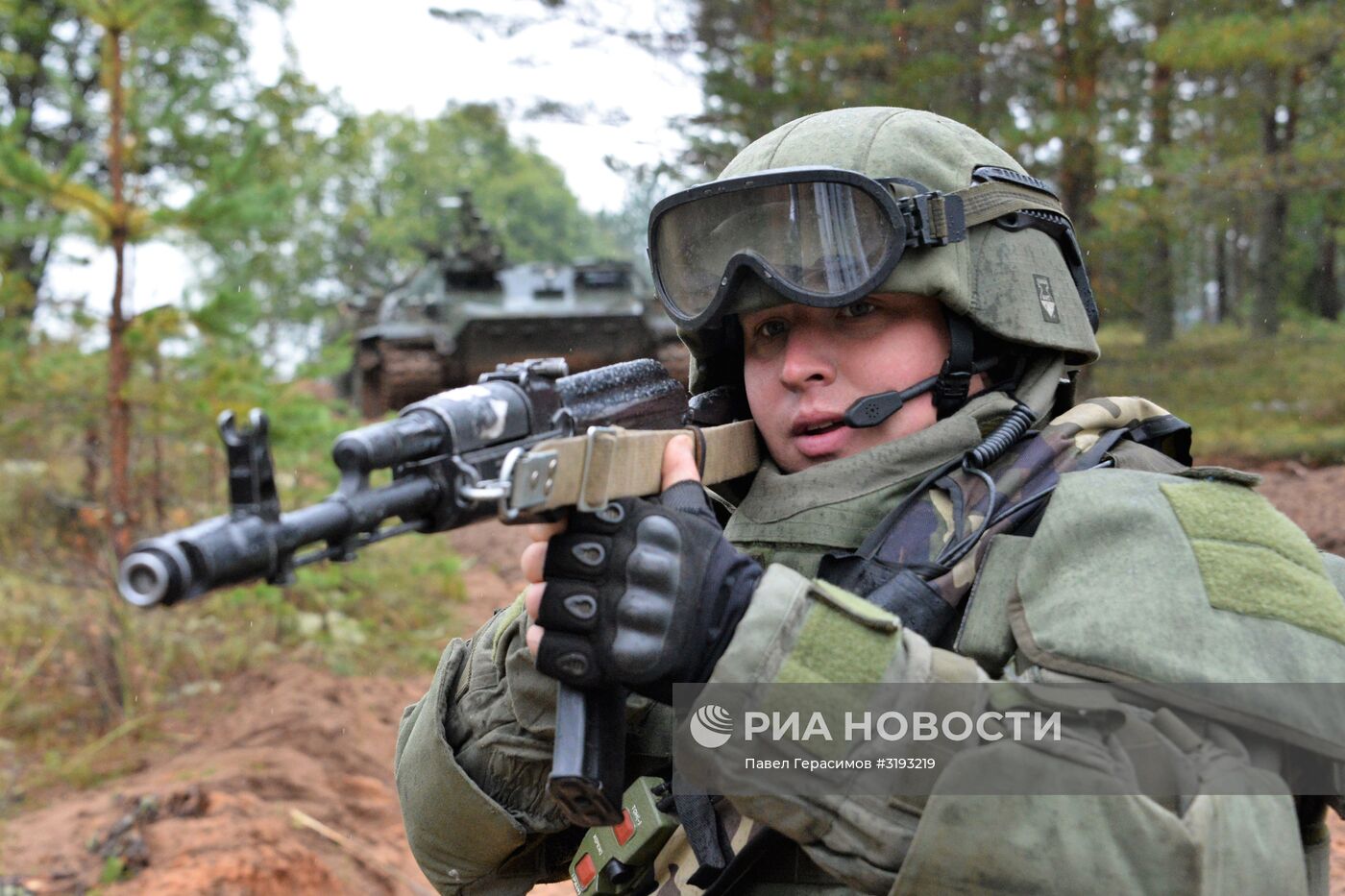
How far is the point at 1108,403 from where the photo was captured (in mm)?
2127

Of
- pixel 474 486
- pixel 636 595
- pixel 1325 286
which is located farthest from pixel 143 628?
pixel 1325 286

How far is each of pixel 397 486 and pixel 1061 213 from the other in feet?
4.77

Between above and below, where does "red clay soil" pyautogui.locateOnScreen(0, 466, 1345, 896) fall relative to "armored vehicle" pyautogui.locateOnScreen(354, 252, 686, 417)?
below

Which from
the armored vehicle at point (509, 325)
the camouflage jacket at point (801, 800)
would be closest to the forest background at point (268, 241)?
the armored vehicle at point (509, 325)

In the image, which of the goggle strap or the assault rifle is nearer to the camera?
the assault rifle

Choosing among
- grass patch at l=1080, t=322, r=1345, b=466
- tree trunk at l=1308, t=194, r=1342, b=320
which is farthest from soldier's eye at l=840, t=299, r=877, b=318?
tree trunk at l=1308, t=194, r=1342, b=320

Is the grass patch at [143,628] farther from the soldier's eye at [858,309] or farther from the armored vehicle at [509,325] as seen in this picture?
the armored vehicle at [509,325]

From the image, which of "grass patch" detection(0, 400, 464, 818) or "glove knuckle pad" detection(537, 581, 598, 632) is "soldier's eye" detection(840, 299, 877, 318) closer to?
"glove knuckle pad" detection(537, 581, 598, 632)

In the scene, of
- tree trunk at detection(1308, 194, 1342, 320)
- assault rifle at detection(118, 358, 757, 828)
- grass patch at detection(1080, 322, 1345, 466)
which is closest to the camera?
assault rifle at detection(118, 358, 757, 828)

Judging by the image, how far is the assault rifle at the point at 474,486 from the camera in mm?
1448

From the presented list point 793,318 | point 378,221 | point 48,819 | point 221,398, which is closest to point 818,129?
point 793,318

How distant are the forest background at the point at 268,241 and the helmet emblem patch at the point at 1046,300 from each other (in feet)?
18.1

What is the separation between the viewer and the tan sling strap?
61.8 inches

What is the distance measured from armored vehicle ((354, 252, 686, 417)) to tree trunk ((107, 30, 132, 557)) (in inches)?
330
